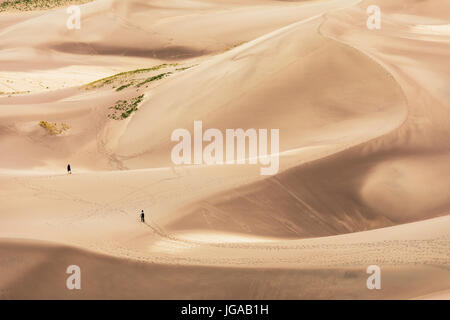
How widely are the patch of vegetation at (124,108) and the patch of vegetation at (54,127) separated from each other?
1.93 meters

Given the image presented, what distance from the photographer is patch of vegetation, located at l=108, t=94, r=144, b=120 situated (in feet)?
90.2

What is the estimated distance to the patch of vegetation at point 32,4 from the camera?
202 feet

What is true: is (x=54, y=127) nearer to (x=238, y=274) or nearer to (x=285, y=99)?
(x=285, y=99)

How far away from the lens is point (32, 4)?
205 feet

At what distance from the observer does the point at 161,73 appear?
3219 cm

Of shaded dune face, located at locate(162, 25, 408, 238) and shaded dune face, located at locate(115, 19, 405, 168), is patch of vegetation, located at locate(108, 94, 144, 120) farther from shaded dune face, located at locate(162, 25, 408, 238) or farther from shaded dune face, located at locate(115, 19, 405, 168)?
shaded dune face, located at locate(162, 25, 408, 238)

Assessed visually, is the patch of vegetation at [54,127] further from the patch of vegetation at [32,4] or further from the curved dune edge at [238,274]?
the patch of vegetation at [32,4]

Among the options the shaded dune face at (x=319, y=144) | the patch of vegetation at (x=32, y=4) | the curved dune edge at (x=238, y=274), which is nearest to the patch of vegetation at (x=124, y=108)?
the shaded dune face at (x=319, y=144)

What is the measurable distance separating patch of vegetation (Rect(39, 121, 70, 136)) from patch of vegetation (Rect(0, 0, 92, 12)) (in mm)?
37766

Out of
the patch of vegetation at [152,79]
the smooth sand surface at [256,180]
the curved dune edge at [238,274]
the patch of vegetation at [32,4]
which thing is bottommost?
the curved dune edge at [238,274]

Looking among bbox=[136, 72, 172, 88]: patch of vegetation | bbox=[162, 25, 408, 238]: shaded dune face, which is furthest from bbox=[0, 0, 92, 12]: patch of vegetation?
bbox=[162, 25, 408, 238]: shaded dune face
